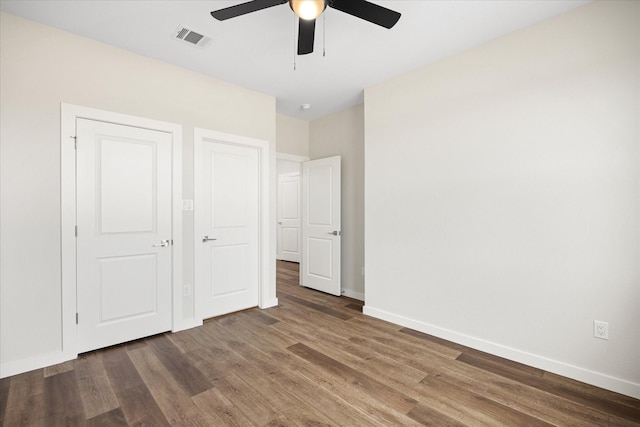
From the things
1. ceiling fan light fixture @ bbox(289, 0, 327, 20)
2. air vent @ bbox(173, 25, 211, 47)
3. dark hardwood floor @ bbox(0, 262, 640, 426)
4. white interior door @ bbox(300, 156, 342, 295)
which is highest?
air vent @ bbox(173, 25, 211, 47)

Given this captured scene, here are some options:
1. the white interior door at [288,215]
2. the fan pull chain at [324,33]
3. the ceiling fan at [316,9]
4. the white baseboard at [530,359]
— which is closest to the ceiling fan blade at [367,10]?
the ceiling fan at [316,9]

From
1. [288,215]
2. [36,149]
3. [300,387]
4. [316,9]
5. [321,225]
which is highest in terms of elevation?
[316,9]

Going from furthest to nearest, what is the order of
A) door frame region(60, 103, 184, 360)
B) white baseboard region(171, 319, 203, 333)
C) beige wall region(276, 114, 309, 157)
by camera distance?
beige wall region(276, 114, 309, 157)
white baseboard region(171, 319, 203, 333)
door frame region(60, 103, 184, 360)

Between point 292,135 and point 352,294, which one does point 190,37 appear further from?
point 352,294

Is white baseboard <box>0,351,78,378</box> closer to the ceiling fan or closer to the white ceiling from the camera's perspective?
the white ceiling

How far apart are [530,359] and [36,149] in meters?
4.47

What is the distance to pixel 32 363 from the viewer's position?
240 centimetres

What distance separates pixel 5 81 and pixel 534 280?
456 cm

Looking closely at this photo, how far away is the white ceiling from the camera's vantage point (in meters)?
2.26

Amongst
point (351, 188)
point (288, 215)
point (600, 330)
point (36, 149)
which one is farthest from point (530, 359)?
point (288, 215)

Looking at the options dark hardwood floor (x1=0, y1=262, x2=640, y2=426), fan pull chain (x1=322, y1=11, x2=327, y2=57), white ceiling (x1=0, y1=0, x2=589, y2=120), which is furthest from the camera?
fan pull chain (x1=322, y1=11, x2=327, y2=57)

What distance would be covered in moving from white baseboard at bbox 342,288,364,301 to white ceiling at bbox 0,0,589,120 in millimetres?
2890

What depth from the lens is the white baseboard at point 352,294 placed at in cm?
434

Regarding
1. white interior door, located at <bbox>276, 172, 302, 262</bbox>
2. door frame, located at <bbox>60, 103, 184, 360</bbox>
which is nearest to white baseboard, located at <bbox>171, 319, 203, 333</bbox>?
door frame, located at <bbox>60, 103, 184, 360</bbox>
